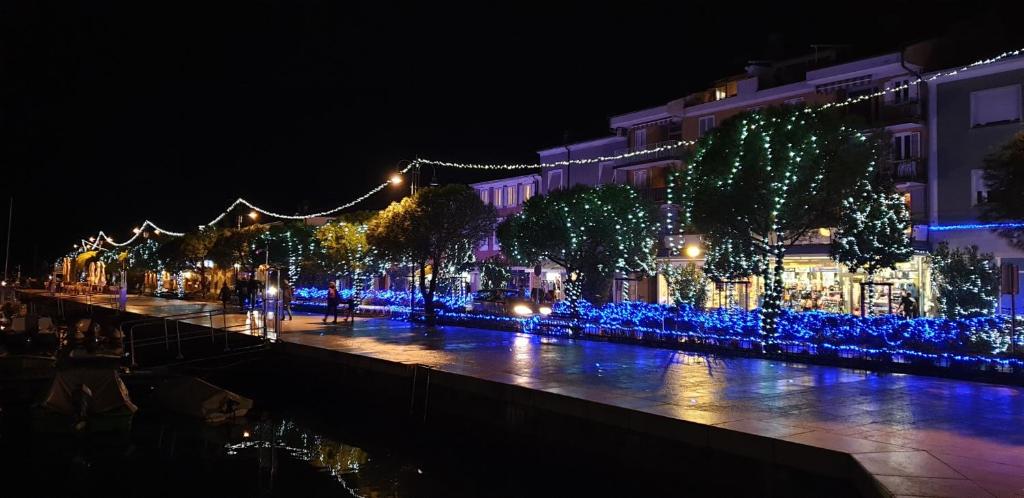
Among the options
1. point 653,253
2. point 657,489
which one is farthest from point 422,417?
point 653,253

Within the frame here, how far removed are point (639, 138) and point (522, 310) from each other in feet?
58.5

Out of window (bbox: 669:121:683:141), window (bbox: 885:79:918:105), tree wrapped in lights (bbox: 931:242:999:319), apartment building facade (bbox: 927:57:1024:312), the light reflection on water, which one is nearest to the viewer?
the light reflection on water

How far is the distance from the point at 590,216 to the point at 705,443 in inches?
787

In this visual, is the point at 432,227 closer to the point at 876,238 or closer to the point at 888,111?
the point at 876,238

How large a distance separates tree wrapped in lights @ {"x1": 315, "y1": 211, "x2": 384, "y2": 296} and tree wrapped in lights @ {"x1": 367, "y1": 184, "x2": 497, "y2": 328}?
27.1 ft

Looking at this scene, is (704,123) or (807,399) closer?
(807,399)

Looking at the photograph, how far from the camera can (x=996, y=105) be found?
28688 mm

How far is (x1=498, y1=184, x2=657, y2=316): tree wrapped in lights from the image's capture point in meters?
29.8

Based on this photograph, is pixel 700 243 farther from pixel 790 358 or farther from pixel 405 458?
pixel 405 458

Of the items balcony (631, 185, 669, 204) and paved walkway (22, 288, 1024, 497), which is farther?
balcony (631, 185, 669, 204)

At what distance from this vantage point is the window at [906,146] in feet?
103

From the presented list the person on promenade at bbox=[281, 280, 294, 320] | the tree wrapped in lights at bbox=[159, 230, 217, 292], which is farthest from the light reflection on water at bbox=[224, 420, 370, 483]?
the tree wrapped in lights at bbox=[159, 230, 217, 292]

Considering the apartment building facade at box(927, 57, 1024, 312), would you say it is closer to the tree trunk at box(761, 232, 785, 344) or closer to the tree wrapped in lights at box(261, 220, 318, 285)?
the tree trunk at box(761, 232, 785, 344)

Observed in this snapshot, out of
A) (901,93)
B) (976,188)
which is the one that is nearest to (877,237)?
(976,188)
